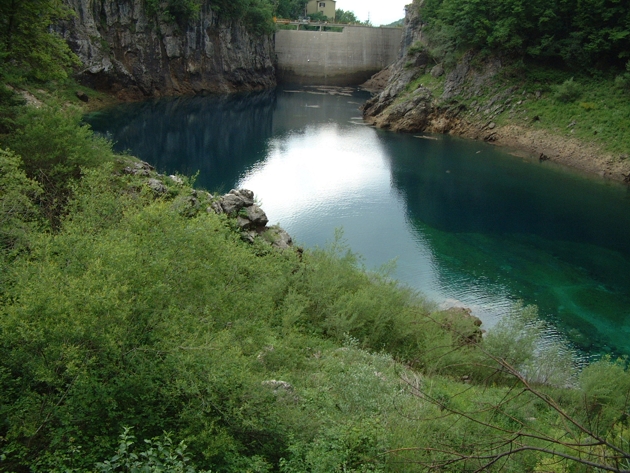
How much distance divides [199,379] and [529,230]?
2584 cm

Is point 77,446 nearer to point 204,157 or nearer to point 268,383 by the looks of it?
point 268,383

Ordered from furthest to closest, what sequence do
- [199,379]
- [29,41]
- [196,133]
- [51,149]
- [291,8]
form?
[291,8], [196,133], [29,41], [51,149], [199,379]

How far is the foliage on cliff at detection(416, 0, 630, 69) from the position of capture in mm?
42375

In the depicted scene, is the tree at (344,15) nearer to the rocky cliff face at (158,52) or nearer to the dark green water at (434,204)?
the rocky cliff face at (158,52)

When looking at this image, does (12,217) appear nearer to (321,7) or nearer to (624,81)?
(624,81)

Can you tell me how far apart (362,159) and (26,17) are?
26.7 meters

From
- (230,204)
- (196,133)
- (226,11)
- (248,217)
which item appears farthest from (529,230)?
(226,11)

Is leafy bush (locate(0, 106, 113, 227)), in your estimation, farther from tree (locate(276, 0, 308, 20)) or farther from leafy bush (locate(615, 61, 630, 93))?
tree (locate(276, 0, 308, 20))

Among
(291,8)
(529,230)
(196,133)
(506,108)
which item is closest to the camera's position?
(529,230)

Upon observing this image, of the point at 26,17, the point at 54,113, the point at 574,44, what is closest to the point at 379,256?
the point at 54,113

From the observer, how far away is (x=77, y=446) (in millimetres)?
6613

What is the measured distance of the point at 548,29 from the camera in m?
46.2

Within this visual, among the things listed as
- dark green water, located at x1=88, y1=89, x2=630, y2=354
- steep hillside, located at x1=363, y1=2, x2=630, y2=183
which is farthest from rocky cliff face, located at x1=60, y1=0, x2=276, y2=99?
steep hillside, located at x1=363, y1=2, x2=630, y2=183

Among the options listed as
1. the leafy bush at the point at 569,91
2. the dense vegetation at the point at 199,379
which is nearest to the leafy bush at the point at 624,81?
the leafy bush at the point at 569,91
